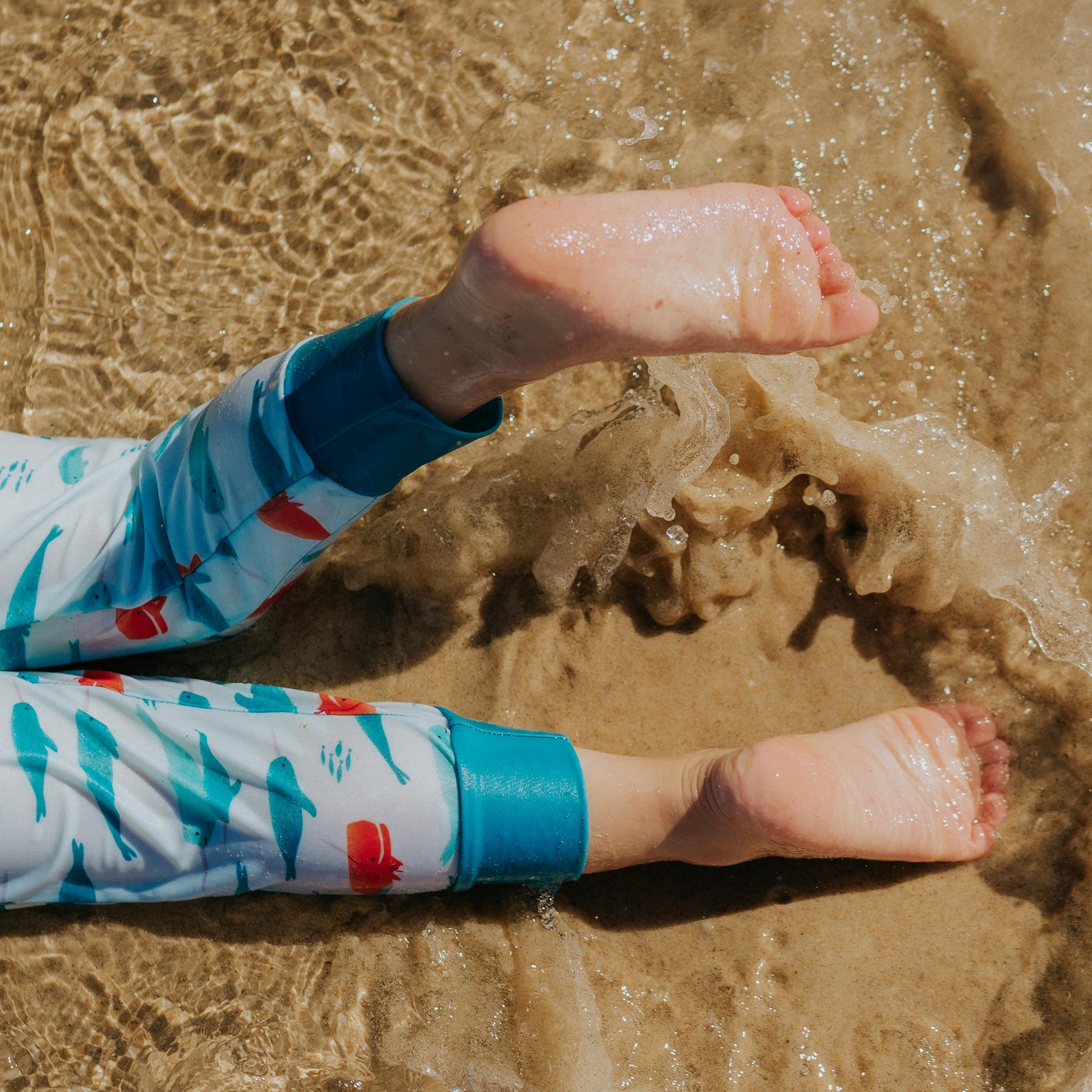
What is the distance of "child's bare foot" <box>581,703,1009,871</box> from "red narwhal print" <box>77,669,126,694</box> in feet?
3.09

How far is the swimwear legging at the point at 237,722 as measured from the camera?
184cm

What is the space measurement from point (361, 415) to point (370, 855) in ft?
2.66

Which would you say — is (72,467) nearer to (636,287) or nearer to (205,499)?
(205,499)

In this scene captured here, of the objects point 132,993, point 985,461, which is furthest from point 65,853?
point 985,461

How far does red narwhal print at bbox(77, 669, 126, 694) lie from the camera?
199 centimetres

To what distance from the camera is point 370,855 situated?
192 cm

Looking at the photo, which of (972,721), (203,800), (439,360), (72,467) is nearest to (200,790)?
(203,800)

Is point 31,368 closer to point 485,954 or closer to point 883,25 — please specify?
point 485,954

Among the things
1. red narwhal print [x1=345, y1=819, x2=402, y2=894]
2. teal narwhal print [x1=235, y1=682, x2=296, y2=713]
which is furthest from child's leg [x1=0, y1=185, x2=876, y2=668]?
red narwhal print [x1=345, y1=819, x2=402, y2=894]

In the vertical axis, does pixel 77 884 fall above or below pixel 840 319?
below

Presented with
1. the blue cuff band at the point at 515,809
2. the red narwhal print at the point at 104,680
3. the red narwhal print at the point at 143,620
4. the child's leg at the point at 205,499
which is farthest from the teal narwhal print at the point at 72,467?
the blue cuff band at the point at 515,809

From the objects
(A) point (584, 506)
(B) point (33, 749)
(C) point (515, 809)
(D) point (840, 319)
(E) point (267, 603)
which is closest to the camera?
(D) point (840, 319)

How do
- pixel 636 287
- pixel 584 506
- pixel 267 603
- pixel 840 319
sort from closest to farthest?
pixel 636 287 < pixel 840 319 < pixel 267 603 < pixel 584 506

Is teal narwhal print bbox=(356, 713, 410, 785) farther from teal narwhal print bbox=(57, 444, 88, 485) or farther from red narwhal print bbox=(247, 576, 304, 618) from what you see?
teal narwhal print bbox=(57, 444, 88, 485)
